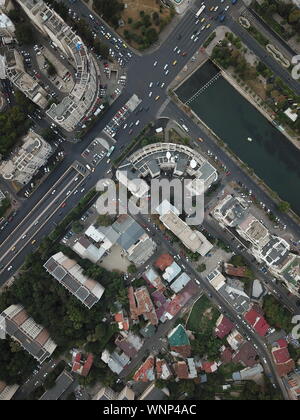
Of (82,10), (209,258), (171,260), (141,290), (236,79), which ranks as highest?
(236,79)

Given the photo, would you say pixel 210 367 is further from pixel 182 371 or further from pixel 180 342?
pixel 180 342

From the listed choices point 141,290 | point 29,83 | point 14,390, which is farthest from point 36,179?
point 14,390

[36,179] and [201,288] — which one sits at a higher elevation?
[201,288]

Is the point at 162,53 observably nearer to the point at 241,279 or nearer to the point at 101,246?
the point at 101,246

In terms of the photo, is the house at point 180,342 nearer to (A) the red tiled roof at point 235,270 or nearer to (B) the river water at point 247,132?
(A) the red tiled roof at point 235,270

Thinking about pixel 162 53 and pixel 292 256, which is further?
pixel 162 53

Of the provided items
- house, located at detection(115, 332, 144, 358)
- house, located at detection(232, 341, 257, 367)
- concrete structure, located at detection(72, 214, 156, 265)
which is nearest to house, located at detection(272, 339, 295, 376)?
house, located at detection(232, 341, 257, 367)

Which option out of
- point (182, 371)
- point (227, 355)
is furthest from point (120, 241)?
point (227, 355)
